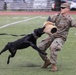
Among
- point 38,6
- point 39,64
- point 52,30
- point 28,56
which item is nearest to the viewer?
point 52,30

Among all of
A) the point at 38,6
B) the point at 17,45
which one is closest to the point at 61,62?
the point at 17,45

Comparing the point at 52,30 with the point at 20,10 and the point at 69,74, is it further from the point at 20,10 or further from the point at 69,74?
the point at 20,10

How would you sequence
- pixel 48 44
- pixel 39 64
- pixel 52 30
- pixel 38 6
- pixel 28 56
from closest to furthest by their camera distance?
pixel 52 30
pixel 48 44
pixel 39 64
pixel 28 56
pixel 38 6

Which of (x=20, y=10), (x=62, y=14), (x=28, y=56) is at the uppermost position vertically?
(x=62, y=14)

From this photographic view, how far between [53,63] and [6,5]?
1233 inches

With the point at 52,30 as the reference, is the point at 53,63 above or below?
below

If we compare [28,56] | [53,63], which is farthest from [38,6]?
[53,63]

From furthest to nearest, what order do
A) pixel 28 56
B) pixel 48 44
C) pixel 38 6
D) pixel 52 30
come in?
pixel 38 6 → pixel 28 56 → pixel 48 44 → pixel 52 30

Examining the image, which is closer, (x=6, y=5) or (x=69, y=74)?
(x=69, y=74)

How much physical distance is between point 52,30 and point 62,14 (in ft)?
2.34

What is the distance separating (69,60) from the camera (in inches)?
425

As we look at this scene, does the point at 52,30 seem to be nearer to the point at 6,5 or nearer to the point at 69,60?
the point at 69,60

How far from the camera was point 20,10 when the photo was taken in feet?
129

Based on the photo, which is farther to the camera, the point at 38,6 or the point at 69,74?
the point at 38,6
